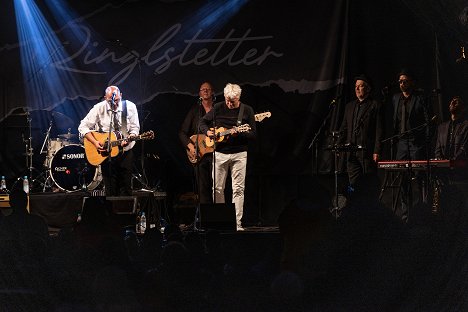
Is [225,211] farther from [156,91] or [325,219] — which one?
[156,91]

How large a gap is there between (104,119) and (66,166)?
5.22 feet

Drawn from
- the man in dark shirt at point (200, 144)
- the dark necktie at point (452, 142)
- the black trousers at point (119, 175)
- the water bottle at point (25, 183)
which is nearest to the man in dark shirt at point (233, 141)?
the man in dark shirt at point (200, 144)

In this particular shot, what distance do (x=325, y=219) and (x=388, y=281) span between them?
55cm

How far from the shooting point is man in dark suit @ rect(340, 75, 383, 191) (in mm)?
8203

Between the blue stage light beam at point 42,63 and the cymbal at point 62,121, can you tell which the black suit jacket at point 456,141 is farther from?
the cymbal at point 62,121

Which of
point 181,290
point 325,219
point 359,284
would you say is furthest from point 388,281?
point 181,290

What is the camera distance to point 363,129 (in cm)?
831

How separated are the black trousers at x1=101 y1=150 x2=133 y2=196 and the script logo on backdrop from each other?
175cm

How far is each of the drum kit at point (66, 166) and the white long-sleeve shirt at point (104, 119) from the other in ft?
3.21

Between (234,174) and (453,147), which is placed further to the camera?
Result: (234,174)

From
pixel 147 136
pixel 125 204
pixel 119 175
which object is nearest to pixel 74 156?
pixel 119 175

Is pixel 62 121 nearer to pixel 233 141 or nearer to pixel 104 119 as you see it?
pixel 104 119

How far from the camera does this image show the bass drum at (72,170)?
1012 cm

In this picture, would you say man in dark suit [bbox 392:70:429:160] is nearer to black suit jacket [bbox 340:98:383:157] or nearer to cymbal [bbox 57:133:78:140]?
black suit jacket [bbox 340:98:383:157]
